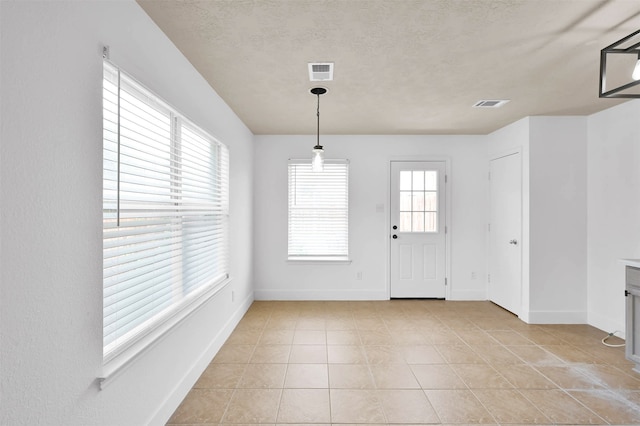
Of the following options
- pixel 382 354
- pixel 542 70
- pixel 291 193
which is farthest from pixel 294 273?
pixel 542 70

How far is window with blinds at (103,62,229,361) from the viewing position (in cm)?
166

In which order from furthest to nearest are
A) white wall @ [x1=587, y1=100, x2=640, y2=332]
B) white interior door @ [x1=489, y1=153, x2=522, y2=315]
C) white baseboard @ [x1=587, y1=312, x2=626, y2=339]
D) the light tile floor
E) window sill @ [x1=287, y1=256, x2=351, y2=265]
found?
window sill @ [x1=287, y1=256, x2=351, y2=265] < white interior door @ [x1=489, y1=153, x2=522, y2=315] < white baseboard @ [x1=587, y1=312, x2=626, y2=339] < white wall @ [x1=587, y1=100, x2=640, y2=332] < the light tile floor

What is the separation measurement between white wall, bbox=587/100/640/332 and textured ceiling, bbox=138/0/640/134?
0.31m

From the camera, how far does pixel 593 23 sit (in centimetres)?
208

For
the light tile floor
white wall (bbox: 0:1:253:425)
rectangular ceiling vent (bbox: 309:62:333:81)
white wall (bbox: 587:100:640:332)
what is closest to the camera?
white wall (bbox: 0:1:253:425)

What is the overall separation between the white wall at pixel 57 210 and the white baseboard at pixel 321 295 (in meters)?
3.25

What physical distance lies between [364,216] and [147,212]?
12.2 feet

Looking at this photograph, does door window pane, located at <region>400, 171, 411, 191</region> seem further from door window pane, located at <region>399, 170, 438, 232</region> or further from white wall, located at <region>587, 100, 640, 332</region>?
white wall, located at <region>587, 100, 640, 332</region>

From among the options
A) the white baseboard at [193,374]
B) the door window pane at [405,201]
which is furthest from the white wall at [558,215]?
the white baseboard at [193,374]

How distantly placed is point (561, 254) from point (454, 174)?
1822 mm

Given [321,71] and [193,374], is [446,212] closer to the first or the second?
[321,71]

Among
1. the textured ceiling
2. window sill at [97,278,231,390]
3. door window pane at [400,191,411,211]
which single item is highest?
the textured ceiling

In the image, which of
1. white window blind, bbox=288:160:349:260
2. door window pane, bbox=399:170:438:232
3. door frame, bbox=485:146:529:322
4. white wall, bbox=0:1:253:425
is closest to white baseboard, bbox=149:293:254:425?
white wall, bbox=0:1:253:425

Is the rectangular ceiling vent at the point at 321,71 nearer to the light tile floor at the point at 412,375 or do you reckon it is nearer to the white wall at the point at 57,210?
the white wall at the point at 57,210
